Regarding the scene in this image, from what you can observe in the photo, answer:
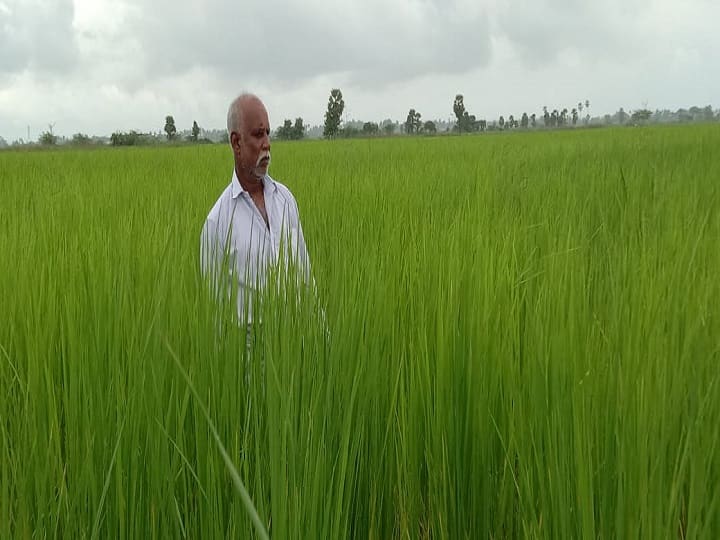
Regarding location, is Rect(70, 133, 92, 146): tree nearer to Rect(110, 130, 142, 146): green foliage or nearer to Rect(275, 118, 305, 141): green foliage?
Rect(110, 130, 142, 146): green foliage

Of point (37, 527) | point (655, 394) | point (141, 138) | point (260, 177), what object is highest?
point (141, 138)

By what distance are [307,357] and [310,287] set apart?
160 mm

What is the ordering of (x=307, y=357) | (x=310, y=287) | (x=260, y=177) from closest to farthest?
(x=307, y=357), (x=310, y=287), (x=260, y=177)

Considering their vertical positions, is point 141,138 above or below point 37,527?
above

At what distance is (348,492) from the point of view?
2.10ft

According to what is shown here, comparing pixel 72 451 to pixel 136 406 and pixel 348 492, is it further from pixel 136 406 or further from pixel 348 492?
pixel 348 492

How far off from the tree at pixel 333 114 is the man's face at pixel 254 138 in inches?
1458

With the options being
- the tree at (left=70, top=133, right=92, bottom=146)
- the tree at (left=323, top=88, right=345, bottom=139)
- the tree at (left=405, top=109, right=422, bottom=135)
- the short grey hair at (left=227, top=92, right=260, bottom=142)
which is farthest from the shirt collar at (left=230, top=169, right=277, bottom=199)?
the tree at (left=405, top=109, right=422, bottom=135)

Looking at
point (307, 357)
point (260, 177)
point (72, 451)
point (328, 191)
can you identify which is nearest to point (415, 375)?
point (307, 357)

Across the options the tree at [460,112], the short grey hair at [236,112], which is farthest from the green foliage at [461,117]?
the short grey hair at [236,112]

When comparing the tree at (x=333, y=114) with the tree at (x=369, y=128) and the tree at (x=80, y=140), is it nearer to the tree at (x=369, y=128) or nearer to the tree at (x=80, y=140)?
the tree at (x=369, y=128)

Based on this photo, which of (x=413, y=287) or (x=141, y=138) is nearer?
Result: (x=413, y=287)

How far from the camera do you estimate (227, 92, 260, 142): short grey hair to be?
1828 mm

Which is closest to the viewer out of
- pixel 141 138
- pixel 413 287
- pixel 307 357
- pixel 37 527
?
pixel 37 527
